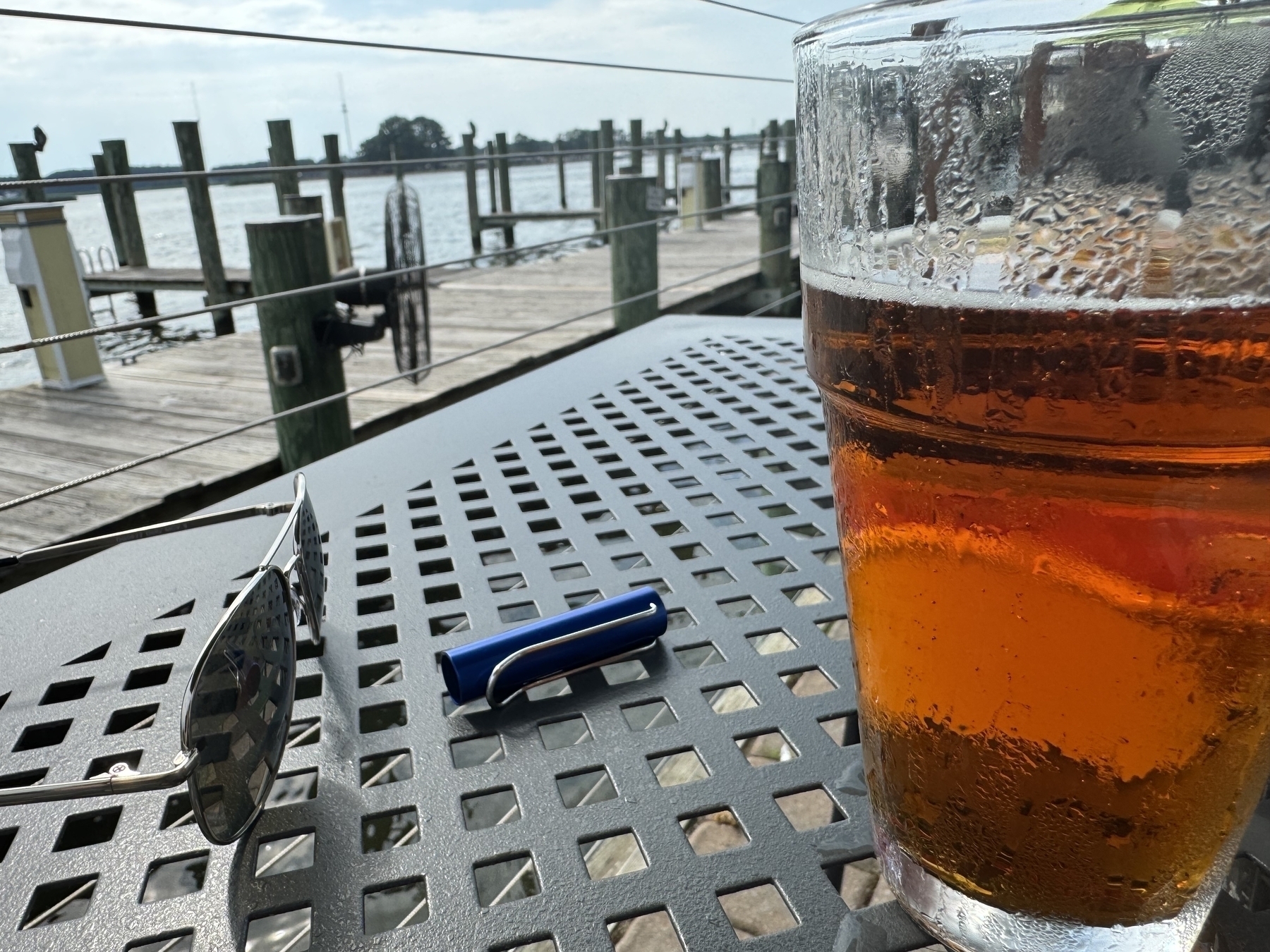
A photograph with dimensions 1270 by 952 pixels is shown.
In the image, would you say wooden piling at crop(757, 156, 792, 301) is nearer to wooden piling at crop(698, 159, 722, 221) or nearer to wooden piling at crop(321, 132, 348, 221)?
wooden piling at crop(698, 159, 722, 221)

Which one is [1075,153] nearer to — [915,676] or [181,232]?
[915,676]

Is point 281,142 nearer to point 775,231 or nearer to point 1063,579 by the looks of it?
point 775,231

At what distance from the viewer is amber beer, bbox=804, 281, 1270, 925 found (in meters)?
0.20

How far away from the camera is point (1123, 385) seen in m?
0.20

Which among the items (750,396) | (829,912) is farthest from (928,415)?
(750,396)

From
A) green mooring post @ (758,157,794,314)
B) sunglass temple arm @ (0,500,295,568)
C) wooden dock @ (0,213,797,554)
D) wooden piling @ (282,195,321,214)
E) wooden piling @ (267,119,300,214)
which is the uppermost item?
wooden piling @ (267,119,300,214)

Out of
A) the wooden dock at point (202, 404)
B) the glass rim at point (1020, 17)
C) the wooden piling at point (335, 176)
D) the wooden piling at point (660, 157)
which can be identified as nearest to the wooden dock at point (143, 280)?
the wooden piling at point (335, 176)

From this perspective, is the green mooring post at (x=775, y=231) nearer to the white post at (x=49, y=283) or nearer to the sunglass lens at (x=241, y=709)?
the white post at (x=49, y=283)

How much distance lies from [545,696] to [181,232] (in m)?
15.2

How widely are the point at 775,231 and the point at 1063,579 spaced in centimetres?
548

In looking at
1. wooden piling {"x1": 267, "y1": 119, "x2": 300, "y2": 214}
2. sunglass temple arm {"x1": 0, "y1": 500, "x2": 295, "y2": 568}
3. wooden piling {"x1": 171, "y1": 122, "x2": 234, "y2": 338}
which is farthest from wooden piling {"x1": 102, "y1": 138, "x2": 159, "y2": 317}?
sunglass temple arm {"x1": 0, "y1": 500, "x2": 295, "y2": 568}

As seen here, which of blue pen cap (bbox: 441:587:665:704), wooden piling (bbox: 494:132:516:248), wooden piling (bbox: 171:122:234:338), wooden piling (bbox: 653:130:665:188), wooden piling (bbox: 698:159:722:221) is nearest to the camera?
blue pen cap (bbox: 441:587:665:704)

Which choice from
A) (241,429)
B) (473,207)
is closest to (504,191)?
(473,207)

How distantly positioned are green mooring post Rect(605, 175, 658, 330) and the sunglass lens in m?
2.91
